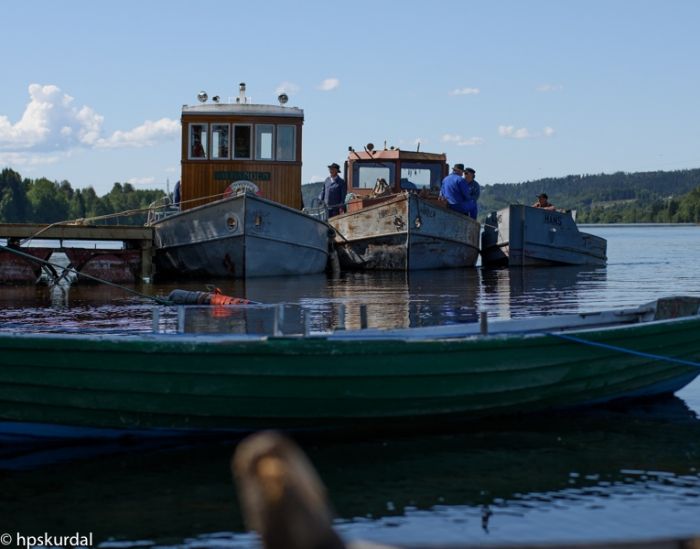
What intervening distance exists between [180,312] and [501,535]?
11.2 ft

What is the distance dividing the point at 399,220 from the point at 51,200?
100 meters

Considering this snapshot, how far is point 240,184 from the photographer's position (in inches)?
867

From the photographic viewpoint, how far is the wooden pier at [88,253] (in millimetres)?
21172

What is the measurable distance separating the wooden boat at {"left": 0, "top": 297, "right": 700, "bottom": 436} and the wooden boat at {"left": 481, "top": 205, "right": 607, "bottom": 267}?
19.3 metres

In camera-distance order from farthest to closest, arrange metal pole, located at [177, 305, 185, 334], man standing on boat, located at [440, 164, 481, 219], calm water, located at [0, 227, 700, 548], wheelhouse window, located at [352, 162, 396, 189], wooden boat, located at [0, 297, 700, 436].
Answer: wheelhouse window, located at [352, 162, 396, 189], man standing on boat, located at [440, 164, 481, 219], metal pole, located at [177, 305, 185, 334], wooden boat, located at [0, 297, 700, 436], calm water, located at [0, 227, 700, 548]

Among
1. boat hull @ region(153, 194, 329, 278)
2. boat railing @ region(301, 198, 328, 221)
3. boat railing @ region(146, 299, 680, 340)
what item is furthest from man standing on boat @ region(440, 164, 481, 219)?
boat railing @ region(146, 299, 680, 340)

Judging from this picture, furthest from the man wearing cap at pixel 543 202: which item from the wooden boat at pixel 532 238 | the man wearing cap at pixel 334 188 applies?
the man wearing cap at pixel 334 188

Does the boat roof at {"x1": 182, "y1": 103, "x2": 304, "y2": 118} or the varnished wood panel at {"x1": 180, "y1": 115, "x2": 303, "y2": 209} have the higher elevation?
the boat roof at {"x1": 182, "y1": 103, "x2": 304, "y2": 118}

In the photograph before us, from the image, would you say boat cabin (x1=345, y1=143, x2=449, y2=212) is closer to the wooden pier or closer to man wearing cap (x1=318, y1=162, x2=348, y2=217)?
man wearing cap (x1=318, y1=162, x2=348, y2=217)

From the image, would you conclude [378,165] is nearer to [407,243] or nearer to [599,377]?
[407,243]

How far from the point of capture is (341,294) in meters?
18.5

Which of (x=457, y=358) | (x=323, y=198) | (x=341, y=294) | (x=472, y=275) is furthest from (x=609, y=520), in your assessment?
(x=323, y=198)

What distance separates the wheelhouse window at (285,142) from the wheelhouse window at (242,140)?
1.97 feet

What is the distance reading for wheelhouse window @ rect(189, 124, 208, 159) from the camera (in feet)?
73.1
